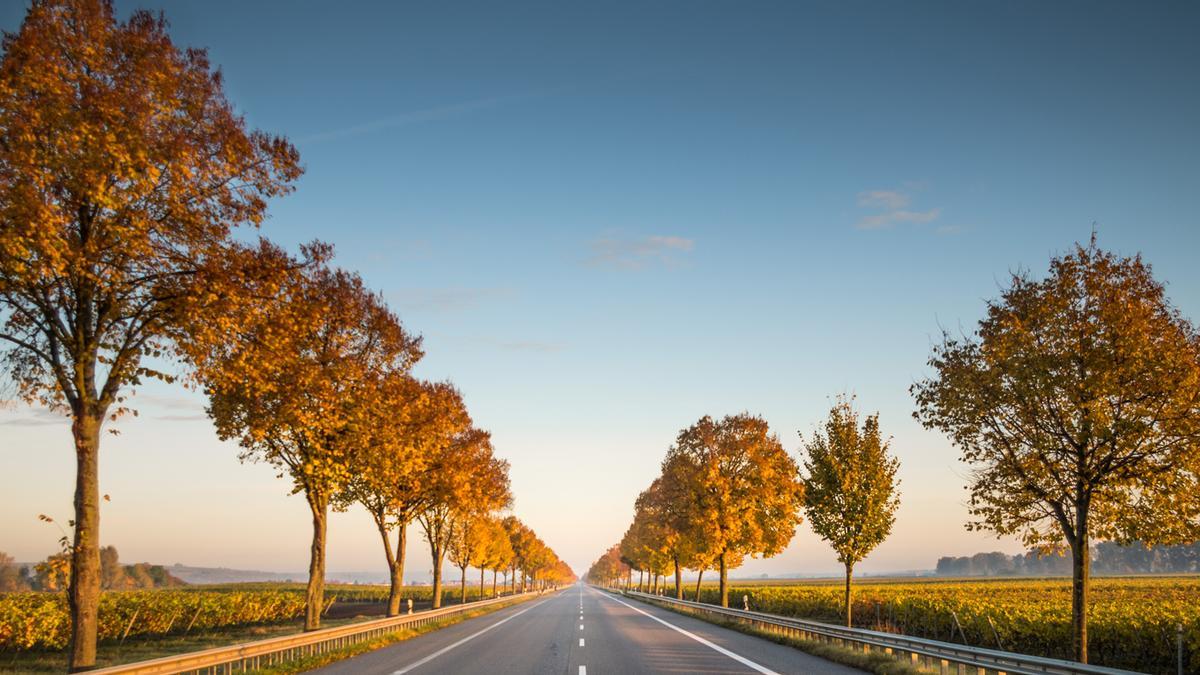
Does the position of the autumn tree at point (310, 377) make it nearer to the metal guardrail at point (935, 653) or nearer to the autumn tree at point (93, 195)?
the autumn tree at point (93, 195)

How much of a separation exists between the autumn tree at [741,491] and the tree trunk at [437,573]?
561 inches

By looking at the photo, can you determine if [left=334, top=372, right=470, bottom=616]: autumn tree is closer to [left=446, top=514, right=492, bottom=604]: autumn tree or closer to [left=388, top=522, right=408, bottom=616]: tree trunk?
[left=388, top=522, right=408, bottom=616]: tree trunk

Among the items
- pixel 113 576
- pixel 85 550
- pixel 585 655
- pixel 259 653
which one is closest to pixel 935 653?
pixel 585 655

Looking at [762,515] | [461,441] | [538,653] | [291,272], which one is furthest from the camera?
[762,515]

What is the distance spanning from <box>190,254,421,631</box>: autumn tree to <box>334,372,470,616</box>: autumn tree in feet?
1.39

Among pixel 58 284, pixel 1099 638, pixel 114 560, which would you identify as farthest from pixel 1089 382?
pixel 114 560

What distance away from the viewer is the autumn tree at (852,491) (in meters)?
25.8

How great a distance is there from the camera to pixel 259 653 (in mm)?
14172

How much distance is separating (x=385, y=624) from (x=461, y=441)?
45.1 feet

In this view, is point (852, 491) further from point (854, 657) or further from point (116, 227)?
point (116, 227)

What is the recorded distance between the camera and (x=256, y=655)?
1412 centimetres

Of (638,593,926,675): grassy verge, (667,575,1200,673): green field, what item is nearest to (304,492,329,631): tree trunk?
(638,593,926,675): grassy verge

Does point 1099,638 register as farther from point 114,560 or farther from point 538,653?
point 114,560

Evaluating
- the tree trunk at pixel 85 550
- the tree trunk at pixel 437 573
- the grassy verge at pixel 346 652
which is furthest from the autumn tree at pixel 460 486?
the tree trunk at pixel 85 550
